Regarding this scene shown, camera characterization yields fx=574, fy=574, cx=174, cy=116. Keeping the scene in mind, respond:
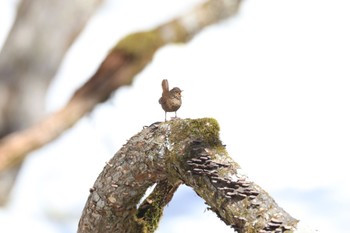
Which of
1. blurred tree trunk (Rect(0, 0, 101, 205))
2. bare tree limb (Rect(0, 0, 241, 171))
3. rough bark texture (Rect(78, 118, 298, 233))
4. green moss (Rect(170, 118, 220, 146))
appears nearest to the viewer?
rough bark texture (Rect(78, 118, 298, 233))

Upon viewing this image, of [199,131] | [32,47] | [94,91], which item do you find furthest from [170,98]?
[32,47]

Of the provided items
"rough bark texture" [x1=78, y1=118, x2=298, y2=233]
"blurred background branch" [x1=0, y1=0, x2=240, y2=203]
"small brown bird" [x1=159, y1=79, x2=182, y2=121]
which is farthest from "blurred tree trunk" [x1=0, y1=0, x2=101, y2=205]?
"small brown bird" [x1=159, y1=79, x2=182, y2=121]

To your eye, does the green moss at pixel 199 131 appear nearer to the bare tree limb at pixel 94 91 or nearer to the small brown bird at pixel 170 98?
the small brown bird at pixel 170 98

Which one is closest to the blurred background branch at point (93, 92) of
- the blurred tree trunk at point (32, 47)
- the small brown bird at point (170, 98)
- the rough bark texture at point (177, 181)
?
the blurred tree trunk at point (32, 47)

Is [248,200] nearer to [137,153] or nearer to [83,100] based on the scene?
[137,153]

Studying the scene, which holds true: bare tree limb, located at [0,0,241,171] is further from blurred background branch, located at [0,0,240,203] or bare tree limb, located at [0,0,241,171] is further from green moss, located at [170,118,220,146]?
green moss, located at [170,118,220,146]
